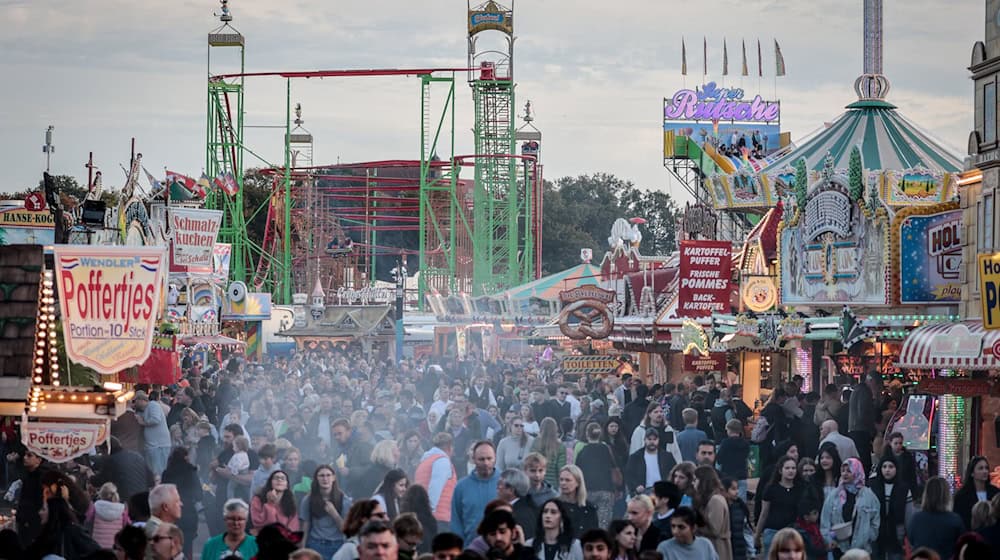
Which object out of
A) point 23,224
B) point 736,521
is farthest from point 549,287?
point 736,521

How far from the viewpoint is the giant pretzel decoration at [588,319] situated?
1291 inches

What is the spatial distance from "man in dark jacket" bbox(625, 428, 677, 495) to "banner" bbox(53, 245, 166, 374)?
13.1ft

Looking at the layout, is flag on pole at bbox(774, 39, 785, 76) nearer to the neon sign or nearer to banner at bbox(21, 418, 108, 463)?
the neon sign

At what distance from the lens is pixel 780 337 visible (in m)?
24.2

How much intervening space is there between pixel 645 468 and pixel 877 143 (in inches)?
563

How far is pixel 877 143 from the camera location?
25.7 metres

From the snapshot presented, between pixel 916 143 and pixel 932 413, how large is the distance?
9149 mm

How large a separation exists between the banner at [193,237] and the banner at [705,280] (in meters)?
10.7

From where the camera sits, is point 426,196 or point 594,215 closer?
point 426,196

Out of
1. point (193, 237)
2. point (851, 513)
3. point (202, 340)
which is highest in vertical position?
point (193, 237)

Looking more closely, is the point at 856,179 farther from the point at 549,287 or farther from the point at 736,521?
the point at 549,287

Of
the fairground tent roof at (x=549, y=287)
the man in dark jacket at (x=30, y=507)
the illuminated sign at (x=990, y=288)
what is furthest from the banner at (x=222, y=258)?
the man in dark jacket at (x=30, y=507)

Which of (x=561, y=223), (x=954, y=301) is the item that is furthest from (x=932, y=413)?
(x=561, y=223)

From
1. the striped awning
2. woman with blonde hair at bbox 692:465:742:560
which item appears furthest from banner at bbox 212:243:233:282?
woman with blonde hair at bbox 692:465:742:560
